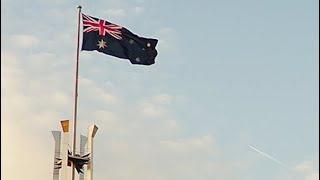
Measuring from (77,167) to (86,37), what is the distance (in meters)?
6.08

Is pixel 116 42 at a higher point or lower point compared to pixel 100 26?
lower

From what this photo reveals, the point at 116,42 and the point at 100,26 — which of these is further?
the point at 116,42

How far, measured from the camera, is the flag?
6750 cm

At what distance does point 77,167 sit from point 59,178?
40.0 inches

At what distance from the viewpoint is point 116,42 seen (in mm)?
68188

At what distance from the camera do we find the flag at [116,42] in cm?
6750

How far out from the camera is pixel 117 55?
223 ft

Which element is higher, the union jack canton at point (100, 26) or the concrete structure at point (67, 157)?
the union jack canton at point (100, 26)

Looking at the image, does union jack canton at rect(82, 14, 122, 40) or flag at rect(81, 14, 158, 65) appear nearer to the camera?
flag at rect(81, 14, 158, 65)

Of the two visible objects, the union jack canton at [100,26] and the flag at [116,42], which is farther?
the union jack canton at [100,26]

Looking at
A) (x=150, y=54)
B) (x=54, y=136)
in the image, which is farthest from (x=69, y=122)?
(x=150, y=54)

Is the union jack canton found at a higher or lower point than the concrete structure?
higher

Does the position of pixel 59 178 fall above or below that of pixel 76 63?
below

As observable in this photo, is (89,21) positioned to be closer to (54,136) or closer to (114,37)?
(114,37)
